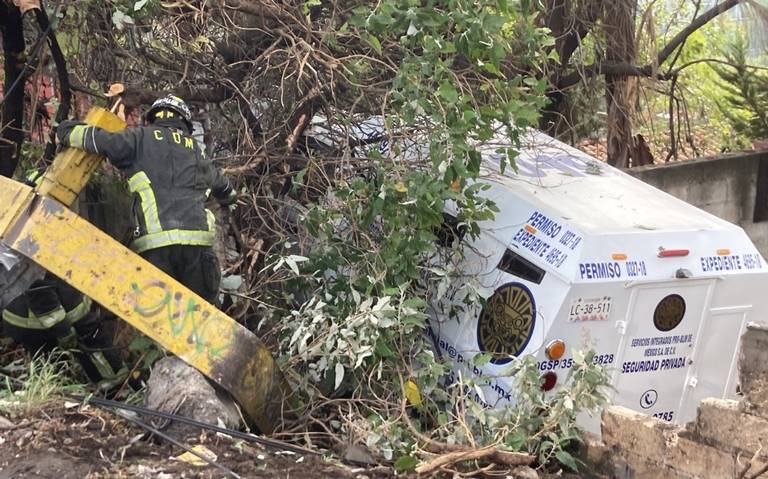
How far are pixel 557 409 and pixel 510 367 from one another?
1.11 ft

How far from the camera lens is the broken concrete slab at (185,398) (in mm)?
4199

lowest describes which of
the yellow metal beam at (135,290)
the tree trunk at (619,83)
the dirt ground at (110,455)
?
the dirt ground at (110,455)

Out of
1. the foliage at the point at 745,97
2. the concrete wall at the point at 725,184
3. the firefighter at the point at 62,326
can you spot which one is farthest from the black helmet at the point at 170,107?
the foliage at the point at 745,97

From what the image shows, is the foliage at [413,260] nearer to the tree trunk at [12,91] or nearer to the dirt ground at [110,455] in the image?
the dirt ground at [110,455]

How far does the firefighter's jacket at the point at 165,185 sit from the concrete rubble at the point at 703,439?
254 cm

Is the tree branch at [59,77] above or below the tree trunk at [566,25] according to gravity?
below

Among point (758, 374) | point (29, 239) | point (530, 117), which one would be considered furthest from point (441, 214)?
point (29, 239)

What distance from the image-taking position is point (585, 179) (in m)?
6.04

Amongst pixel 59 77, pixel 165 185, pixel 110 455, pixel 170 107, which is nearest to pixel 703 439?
pixel 110 455

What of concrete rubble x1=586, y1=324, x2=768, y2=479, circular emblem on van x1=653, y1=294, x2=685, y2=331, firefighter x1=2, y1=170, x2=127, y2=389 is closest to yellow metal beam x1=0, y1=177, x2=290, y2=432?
firefighter x1=2, y1=170, x2=127, y2=389

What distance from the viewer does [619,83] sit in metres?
9.13

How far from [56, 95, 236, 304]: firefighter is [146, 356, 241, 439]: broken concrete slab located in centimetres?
69

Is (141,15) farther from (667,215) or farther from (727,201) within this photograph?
(727,201)

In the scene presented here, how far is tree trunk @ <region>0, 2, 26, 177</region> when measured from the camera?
5609mm
